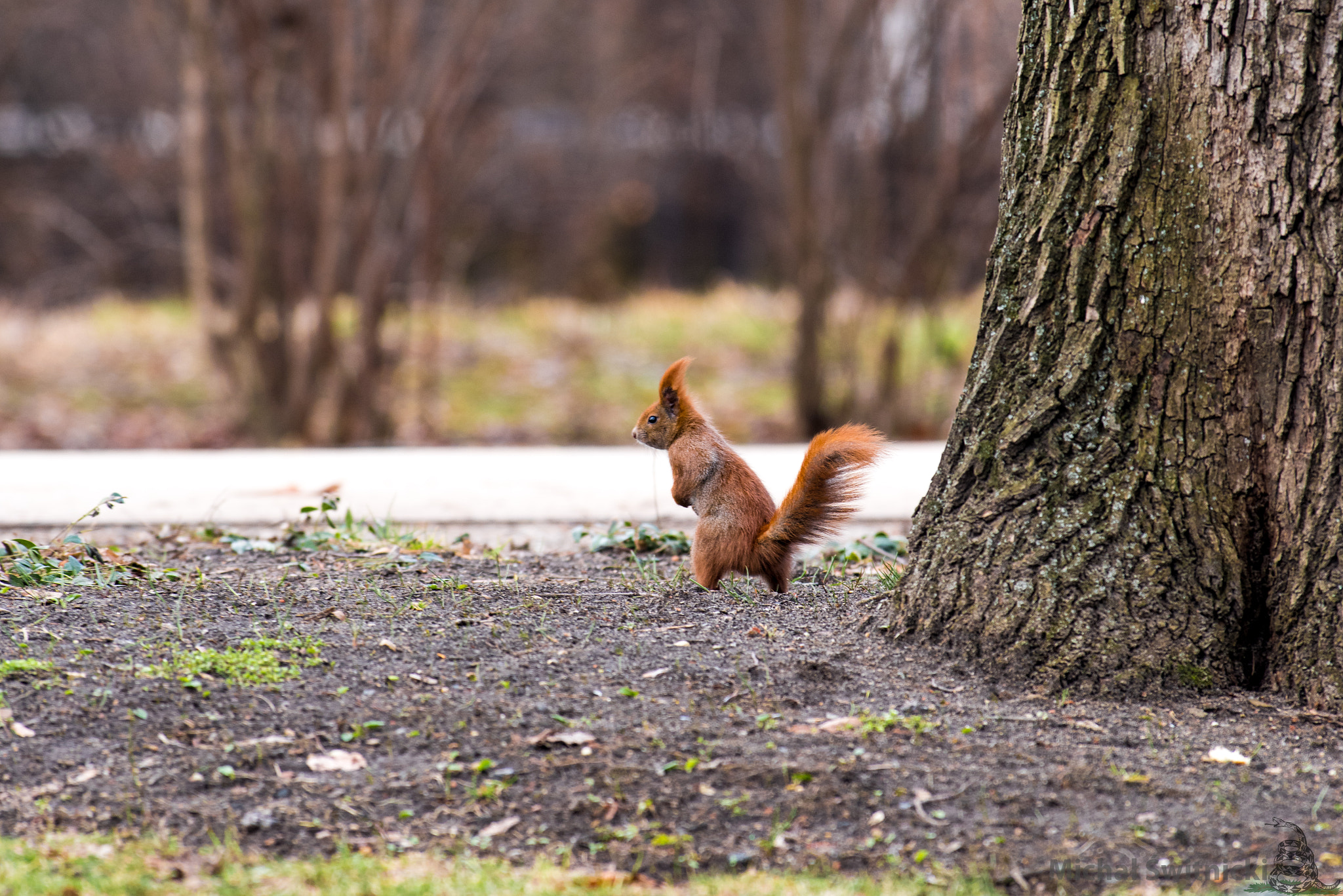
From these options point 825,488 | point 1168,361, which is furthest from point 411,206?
point 1168,361

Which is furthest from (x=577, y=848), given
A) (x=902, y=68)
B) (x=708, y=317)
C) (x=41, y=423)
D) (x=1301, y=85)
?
(x=708, y=317)

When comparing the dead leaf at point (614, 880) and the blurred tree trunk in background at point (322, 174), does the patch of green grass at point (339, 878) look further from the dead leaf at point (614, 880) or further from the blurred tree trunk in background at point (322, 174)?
the blurred tree trunk in background at point (322, 174)

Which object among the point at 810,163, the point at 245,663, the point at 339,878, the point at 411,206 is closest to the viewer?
the point at 339,878

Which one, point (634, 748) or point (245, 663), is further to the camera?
point (245, 663)

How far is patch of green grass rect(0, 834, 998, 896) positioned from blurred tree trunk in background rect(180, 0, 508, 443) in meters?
6.42

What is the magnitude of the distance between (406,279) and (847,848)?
9455 mm

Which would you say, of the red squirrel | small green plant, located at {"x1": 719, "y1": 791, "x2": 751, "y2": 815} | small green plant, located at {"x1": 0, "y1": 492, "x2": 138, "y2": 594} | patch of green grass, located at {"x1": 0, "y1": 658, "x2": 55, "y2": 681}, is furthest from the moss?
small green plant, located at {"x1": 0, "y1": 492, "x2": 138, "y2": 594}

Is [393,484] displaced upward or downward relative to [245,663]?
upward

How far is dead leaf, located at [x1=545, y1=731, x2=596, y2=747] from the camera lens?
2.89m

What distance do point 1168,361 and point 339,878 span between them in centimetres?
220

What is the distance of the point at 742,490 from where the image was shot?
390cm

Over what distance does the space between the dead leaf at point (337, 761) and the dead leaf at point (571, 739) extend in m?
0.42

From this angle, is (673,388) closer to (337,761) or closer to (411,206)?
A: (337,761)

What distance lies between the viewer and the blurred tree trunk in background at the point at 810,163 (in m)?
8.65
